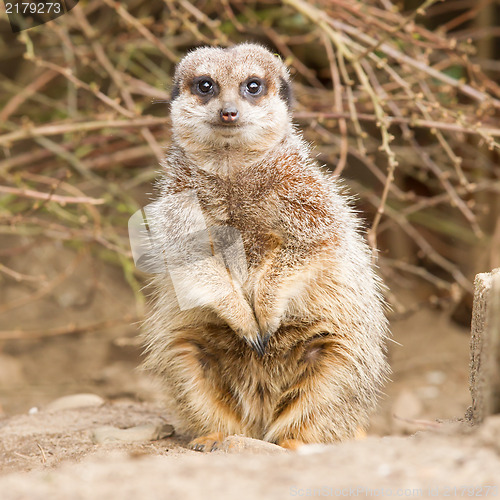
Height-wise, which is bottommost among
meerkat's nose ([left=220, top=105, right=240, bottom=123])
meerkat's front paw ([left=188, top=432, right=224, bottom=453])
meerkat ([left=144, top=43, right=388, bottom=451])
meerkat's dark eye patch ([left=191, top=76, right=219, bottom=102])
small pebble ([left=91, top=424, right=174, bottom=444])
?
small pebble ([left=91, top=424, right=174, bottom=444])

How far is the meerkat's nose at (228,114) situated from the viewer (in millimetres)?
2941

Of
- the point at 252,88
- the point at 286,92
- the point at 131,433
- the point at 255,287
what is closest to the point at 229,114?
the point at 252,88

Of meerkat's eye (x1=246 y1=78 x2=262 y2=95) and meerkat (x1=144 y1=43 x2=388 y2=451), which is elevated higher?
meerkat's eye (x1=246 y1=78 x2=262 y2=95)

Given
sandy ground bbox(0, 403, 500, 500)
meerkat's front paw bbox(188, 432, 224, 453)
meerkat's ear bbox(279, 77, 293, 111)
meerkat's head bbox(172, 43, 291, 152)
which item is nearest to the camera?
sandy ground bbox(0, 403, 500, 500)

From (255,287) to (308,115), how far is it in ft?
4.75

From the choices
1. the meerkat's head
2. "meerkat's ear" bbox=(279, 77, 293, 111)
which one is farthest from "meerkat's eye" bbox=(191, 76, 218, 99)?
"meerkat's ear" bbox=(279, 77, 293, 111)

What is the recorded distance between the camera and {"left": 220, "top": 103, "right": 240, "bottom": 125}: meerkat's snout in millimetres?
2941

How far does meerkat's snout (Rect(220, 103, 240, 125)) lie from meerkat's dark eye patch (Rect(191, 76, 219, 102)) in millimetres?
232

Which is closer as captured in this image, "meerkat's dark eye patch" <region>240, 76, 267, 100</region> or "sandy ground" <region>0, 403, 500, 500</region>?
"sandy ground" <region>0, 403, 500, 500</region>

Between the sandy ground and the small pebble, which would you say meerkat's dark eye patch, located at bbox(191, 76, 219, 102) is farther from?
the sandy ground

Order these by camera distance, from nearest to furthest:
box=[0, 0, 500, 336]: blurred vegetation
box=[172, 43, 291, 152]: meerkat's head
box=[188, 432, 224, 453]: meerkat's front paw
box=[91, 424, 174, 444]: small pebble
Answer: box=[188, 432, 224, 453]: meerkat's front paw
box=[172, 43, 291, 152]: meerkat's head
box=[91, 424, 174, 444]: small pebble
box=[0, 0, 500, 336]: blurred vegetation

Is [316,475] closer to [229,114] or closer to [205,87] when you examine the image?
[229,114]

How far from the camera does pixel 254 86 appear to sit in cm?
318

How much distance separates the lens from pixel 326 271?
3.00 metres
